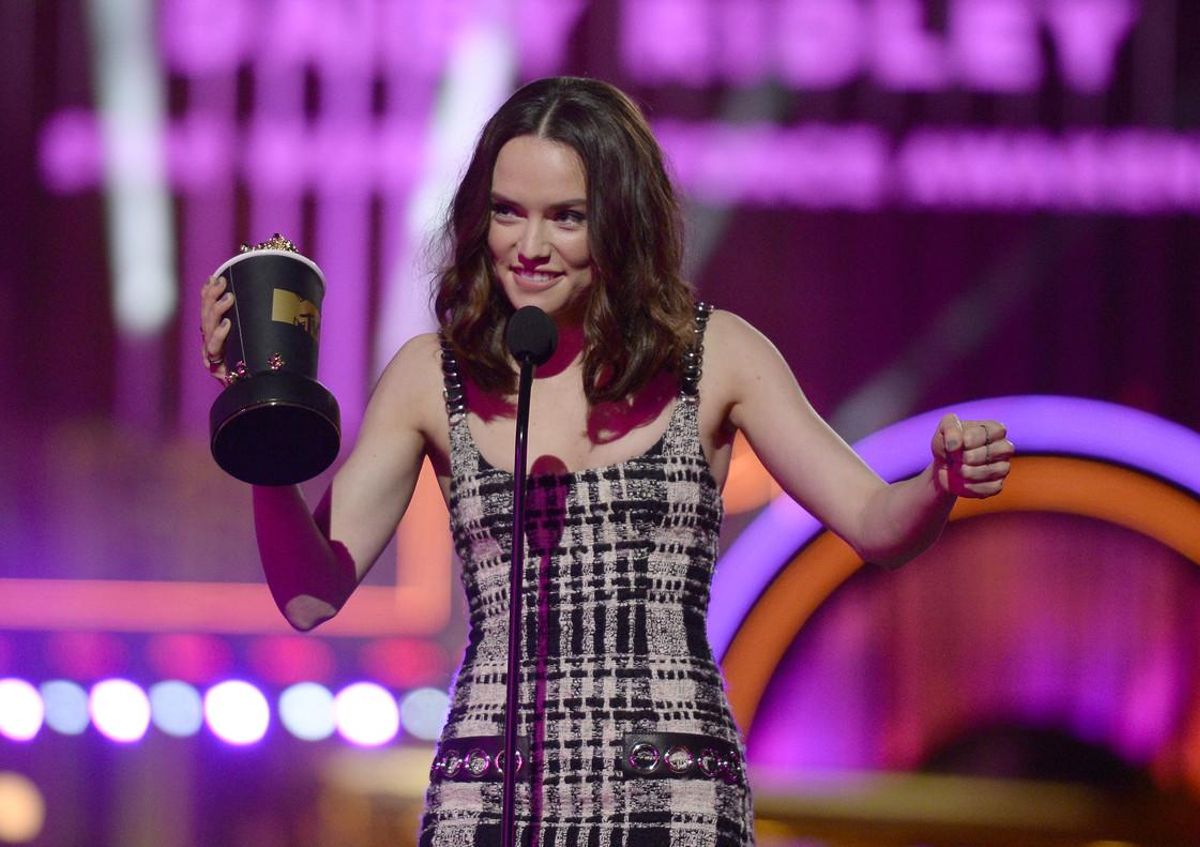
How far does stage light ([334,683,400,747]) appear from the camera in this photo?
12.2 feet

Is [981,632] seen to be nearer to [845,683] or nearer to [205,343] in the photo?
[845,683]

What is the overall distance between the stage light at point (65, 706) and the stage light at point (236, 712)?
12.2 inches

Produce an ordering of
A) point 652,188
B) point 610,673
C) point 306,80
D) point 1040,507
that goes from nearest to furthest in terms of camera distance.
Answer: point 610,673 < point 652,188 < point 1040,507 < point 306,80

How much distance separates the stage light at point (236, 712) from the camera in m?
3.76

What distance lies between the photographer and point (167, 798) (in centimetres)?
382

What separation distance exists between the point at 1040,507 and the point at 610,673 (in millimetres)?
2420

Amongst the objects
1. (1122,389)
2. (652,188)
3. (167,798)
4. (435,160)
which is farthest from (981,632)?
(652,188)

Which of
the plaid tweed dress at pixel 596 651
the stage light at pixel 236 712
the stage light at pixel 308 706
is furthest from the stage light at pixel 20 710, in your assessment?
the plaid tweed dress at pixel 596 651

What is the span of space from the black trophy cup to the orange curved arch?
7.03 feet

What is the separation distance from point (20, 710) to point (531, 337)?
2.96 m

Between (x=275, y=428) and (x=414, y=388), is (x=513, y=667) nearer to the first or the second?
(x=275, y=428)

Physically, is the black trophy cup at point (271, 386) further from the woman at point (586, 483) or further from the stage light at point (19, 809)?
the stage light at point (19, 809)

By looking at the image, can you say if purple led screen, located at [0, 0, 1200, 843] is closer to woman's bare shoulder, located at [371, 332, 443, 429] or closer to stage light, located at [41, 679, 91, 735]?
stage light, located at [41, 679, 91, 735]

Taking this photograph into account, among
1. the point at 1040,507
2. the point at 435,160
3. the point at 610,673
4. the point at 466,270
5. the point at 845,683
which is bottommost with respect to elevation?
the point at 610,673
